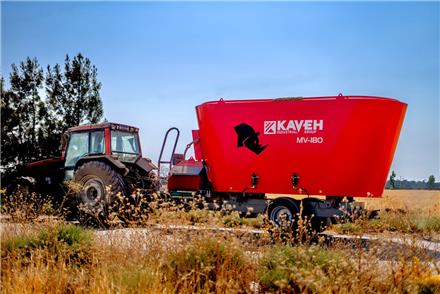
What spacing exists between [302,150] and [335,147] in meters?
0.61

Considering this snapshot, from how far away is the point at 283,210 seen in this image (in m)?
8.52

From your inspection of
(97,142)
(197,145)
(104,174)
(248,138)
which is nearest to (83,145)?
(97,142)

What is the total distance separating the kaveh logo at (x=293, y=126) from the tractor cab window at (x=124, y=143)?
399 cm

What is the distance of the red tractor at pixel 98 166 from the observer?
10039 millimetres

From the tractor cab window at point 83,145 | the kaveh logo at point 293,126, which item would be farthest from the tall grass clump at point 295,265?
the tractor cab window at point 83,145

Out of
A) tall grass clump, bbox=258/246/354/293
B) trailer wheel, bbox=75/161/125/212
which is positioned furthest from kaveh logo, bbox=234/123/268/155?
tall grass clump, bbox=258/246/354/293

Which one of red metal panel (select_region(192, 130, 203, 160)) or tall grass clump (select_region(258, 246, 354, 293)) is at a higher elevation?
red metal panel (select_region(192, 130, 203, 160))

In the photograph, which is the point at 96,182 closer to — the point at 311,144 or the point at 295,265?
the point at 311,144

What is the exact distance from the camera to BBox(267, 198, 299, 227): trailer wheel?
834cm

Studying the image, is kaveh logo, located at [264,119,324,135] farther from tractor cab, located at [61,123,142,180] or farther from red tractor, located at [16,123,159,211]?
tractor cab, located at [61,123,142,180]

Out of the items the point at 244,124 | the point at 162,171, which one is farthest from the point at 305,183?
the point at 162,171

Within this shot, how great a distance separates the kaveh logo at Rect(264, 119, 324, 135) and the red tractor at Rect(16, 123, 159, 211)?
3.27 meters

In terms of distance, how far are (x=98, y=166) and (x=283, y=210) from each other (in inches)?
169

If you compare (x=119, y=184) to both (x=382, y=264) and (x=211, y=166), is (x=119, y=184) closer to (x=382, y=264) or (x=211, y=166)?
(x=211, y=166)
